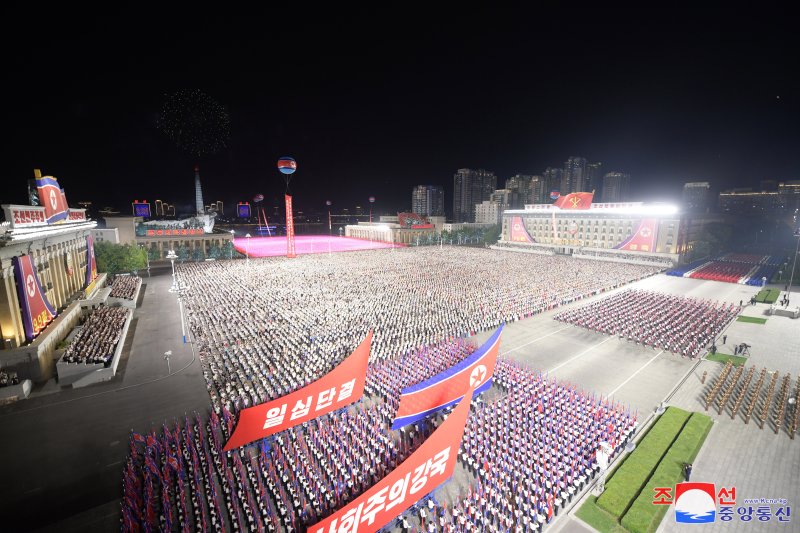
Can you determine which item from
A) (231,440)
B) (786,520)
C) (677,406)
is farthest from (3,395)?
(677,406)

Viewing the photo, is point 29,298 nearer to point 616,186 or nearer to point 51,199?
point 51,199

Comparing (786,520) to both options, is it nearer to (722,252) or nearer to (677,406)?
(677,406)

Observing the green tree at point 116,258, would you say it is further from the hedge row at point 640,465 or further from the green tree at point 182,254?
the hedge row at point 640,465

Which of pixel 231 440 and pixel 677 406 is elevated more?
pixel 231 440

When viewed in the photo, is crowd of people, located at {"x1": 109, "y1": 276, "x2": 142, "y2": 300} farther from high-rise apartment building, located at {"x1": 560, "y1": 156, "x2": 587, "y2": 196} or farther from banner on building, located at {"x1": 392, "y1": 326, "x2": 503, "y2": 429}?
high-rise apartment building, located at {"x1": 560, "y1": 156, "x2": 587, "y2": 196}

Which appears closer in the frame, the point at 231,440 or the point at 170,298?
the point at 231,440

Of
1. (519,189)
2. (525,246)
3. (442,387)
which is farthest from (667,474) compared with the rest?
(519,189)
